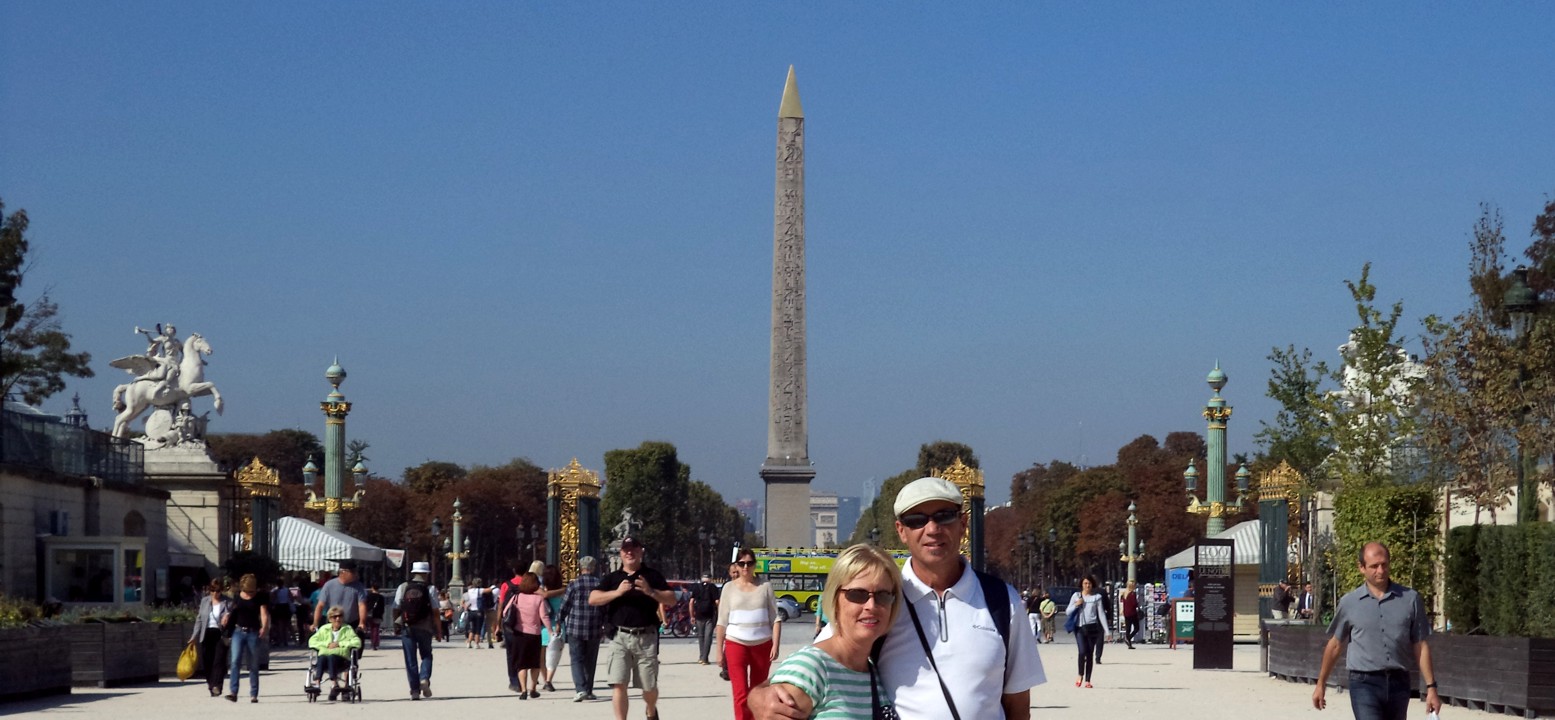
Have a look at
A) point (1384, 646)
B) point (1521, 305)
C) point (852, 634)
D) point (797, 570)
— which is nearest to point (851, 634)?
point (852, 634)

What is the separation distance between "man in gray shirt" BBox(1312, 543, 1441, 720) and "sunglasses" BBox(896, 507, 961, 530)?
445 cm

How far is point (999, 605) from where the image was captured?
4.89m

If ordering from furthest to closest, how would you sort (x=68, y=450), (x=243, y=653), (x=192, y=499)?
(x=192, y=499)
(x=68, y=450)
(x=243, y=653)

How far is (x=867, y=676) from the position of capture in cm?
448

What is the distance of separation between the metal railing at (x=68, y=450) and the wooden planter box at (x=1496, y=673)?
54.9 feet

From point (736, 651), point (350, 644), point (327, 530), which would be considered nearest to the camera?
point (736, 651)

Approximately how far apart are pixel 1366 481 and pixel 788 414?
24244mm

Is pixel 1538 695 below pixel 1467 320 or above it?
below

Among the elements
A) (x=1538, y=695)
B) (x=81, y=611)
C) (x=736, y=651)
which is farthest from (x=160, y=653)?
(x=1538, y=695)

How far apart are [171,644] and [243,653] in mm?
4592

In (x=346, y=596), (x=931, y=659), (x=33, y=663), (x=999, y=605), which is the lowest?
(x=33, y=663)

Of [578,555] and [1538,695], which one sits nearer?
[1538,695]

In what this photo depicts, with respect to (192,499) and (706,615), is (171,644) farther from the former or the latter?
(192,499)

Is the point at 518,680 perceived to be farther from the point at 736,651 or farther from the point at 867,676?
the point at 867,676
